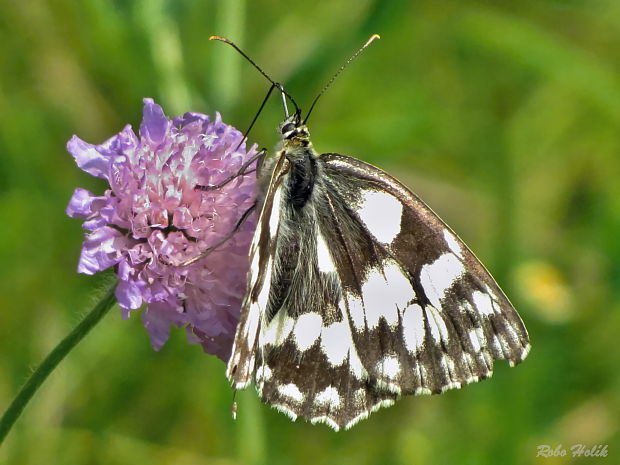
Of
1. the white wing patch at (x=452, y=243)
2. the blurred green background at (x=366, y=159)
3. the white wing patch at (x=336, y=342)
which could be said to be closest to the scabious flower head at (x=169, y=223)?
the white wing patch at (x=336, y=342)

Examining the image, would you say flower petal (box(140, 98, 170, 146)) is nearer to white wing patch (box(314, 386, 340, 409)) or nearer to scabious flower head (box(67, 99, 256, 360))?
scabious flower head (box(67, 99, 256, 360))

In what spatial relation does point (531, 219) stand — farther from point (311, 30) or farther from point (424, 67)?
point (311, 30)

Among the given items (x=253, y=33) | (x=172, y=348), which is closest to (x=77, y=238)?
(x=172, y=348)

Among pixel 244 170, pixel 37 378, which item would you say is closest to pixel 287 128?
pixel 244 170

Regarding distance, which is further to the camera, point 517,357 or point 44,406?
point 44,406

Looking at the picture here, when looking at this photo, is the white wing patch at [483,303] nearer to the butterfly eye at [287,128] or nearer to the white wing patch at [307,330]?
the white wing patch at [307,330]

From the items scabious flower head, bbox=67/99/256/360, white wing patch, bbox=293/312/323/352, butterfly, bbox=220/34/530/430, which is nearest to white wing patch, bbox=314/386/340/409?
butterfly, bbox=220/34/530/430

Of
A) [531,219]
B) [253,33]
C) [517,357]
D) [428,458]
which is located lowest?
[517,357]
